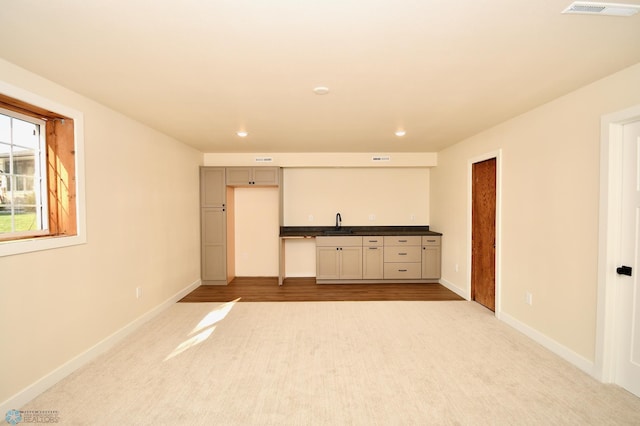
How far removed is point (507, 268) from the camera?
363 cm

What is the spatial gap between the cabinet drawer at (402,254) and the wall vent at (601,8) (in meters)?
4.30

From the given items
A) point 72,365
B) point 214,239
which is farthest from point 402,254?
point 72,365

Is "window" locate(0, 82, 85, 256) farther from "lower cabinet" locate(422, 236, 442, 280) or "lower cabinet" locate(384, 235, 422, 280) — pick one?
"lower cabinet" locate(422, 236, 442, 280)

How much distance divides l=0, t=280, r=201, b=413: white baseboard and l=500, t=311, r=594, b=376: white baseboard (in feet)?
14.3

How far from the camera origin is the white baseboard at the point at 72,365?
6.93ft

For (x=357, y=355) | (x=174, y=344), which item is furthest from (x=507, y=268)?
(x=174, y=344)

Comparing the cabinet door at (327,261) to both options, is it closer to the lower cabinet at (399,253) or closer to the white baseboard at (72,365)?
the lower cabinet at (399,253)

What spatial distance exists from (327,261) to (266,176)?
75.5 inches

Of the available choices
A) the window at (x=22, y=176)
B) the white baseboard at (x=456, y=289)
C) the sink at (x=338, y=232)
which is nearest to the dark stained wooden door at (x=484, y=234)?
the white baseboard at (x=456, y=289)

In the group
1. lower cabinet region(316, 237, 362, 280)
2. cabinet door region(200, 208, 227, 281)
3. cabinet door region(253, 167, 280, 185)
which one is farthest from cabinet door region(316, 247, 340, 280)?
cabinet door region(200, 208, 227, 281)

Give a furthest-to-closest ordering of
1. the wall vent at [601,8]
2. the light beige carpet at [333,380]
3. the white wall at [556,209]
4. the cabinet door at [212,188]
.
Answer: the cabinet door at [212,188], the white wall at [556,209], the light beige carpet at [333,380], the wall vent at [601,8]

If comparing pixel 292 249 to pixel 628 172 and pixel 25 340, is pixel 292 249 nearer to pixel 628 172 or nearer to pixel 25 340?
pixel 25 340

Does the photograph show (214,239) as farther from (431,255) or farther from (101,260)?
(431,255)

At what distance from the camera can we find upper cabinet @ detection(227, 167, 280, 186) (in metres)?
5.44
